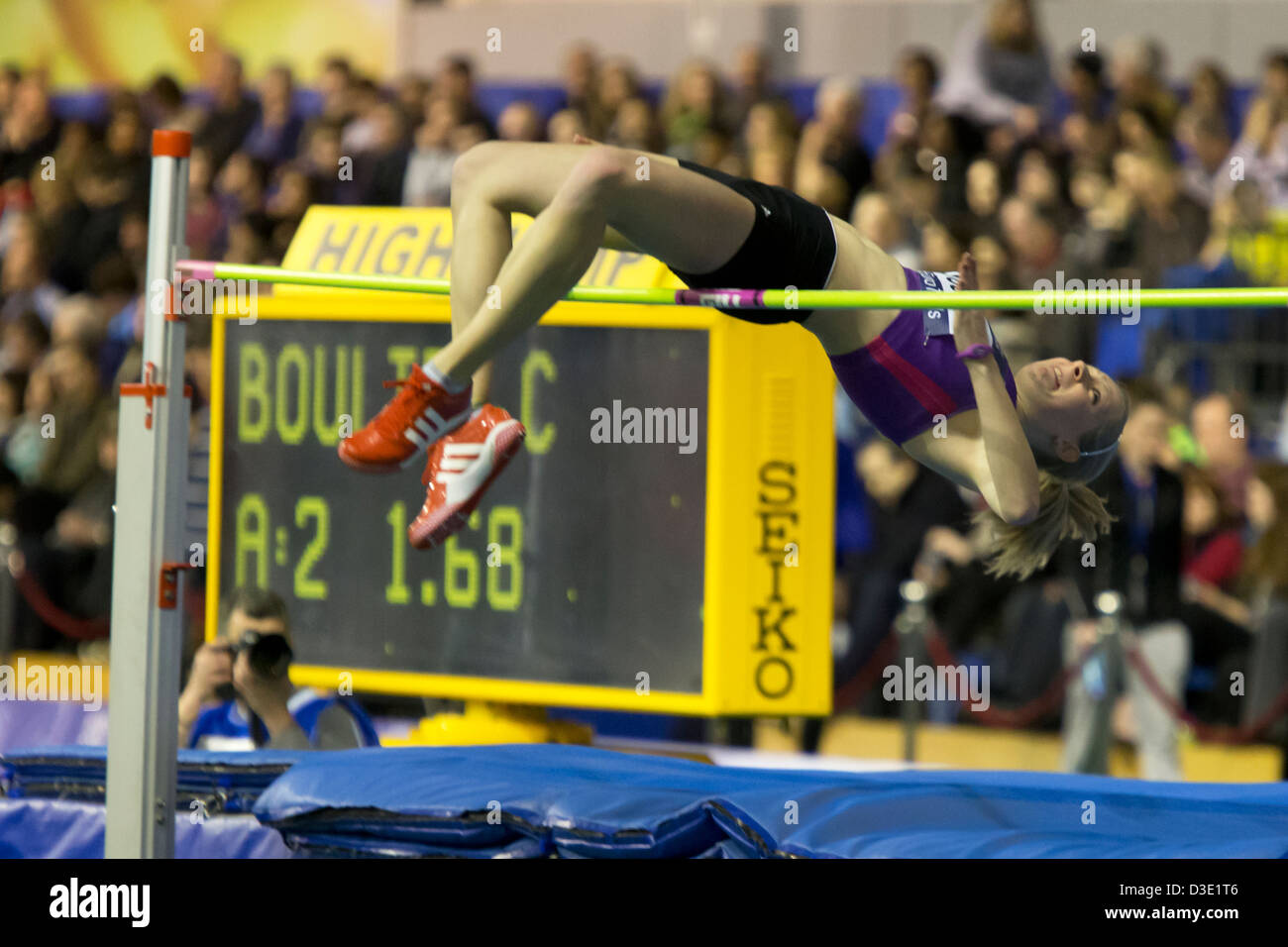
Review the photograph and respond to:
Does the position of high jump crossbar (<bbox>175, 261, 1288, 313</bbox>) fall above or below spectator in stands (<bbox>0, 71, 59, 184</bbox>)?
below

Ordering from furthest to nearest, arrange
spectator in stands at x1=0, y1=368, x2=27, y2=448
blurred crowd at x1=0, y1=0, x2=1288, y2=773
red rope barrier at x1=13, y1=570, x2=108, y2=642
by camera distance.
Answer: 1. spectator in stands at x1=0, y1=368, x2=27, y2=448
2. red rope barrier at x1=13, y1=570, x2=108, y2=642
3. blurred crowd at x1=0, y1=0, x2=1288, y2=773

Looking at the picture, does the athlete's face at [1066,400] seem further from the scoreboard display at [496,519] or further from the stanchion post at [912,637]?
the stanchion post at [912,637]

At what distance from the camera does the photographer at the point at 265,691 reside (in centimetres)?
512

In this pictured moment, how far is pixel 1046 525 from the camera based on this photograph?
175 inches

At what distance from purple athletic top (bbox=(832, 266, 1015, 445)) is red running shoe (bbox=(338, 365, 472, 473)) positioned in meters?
0.95

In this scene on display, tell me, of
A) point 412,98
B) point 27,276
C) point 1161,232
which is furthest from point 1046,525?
point 27,276

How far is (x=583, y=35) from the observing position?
12422 millimetres

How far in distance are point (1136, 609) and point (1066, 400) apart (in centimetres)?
314

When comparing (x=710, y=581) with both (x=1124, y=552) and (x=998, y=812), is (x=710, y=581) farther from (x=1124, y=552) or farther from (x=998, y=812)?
(x=1124, y=552)

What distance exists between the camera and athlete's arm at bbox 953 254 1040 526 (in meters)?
4.03

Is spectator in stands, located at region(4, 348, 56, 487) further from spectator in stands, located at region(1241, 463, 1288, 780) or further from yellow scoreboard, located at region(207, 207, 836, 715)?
spectator in stands, located at region(1241, 463, 1288, 780)

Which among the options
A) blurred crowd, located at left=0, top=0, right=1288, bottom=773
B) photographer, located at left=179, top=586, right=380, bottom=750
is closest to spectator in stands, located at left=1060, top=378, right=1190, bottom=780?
blurred crowd, located at left=0, top=0, right=1288, bottom=773
